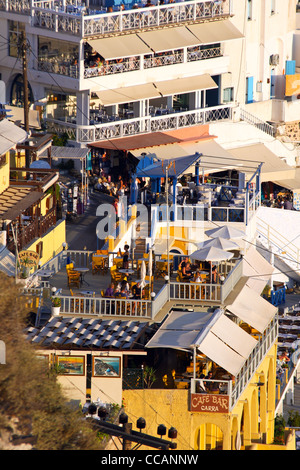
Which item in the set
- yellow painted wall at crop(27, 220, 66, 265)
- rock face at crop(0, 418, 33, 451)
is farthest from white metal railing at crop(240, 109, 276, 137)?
rock face at crop(0, 418, 33, 451)

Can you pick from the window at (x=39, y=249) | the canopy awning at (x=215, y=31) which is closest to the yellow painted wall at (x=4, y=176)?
the window at (x=39, y=249)

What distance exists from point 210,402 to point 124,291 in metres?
4.00

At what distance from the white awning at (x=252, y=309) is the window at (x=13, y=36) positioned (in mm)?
21318

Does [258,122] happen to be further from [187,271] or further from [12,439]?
[12,439]

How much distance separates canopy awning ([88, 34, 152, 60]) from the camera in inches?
2217

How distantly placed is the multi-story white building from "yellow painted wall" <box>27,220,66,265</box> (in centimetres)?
965

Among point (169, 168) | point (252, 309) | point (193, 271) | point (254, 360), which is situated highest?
point (169, 168)

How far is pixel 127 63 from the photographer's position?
2314 inches

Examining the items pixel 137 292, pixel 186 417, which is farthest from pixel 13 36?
pixel 186 417

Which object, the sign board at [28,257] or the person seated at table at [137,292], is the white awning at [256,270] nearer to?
the person seated at table at [137,292]

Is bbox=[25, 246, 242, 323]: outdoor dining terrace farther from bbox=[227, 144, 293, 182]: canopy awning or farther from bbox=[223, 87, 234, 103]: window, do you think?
bbox=[223, 87, 234, 103]: window

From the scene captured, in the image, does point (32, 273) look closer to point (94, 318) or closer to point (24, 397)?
point (94, 318)

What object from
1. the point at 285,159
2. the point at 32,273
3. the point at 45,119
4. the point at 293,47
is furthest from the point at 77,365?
the point at 293,47

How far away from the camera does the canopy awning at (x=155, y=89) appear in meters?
57.4
